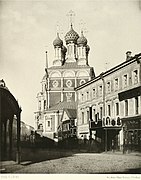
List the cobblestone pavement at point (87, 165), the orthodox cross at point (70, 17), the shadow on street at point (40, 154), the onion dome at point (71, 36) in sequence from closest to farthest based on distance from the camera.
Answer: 1. the cobblestone pavement at point (87, 165)
2. the shadow on street at point (40, 154)
3. the orthodox cross at point (70, 17)
4. the onion dome at point (71, 36)

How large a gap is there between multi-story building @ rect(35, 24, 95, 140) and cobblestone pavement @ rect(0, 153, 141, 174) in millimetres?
342

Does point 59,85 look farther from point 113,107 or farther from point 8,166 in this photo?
point 8,166

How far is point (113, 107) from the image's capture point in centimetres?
344

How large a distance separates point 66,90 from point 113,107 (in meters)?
0.53

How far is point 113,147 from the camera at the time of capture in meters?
3.34

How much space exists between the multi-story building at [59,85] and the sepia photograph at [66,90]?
1 centimetres

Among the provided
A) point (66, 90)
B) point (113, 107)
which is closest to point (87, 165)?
point (113, 107)

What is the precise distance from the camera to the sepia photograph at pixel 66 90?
3.27 metres

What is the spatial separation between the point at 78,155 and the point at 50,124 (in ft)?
1.53

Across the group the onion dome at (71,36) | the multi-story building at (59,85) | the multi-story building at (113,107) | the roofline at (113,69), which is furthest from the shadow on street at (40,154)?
the onion dome at (71,36)

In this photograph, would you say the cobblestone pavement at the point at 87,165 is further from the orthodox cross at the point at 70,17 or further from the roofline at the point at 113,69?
the orthodox cross at the point at 70,17

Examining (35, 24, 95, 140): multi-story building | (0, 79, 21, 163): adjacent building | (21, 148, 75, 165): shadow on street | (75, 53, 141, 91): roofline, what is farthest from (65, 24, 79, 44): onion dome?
(21, 148, 75, 165): shadow on street

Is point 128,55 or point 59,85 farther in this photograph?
point 59,85

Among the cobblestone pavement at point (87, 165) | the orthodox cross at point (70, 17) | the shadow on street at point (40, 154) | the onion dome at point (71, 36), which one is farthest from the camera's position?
the onion dome at point (71, 36)
